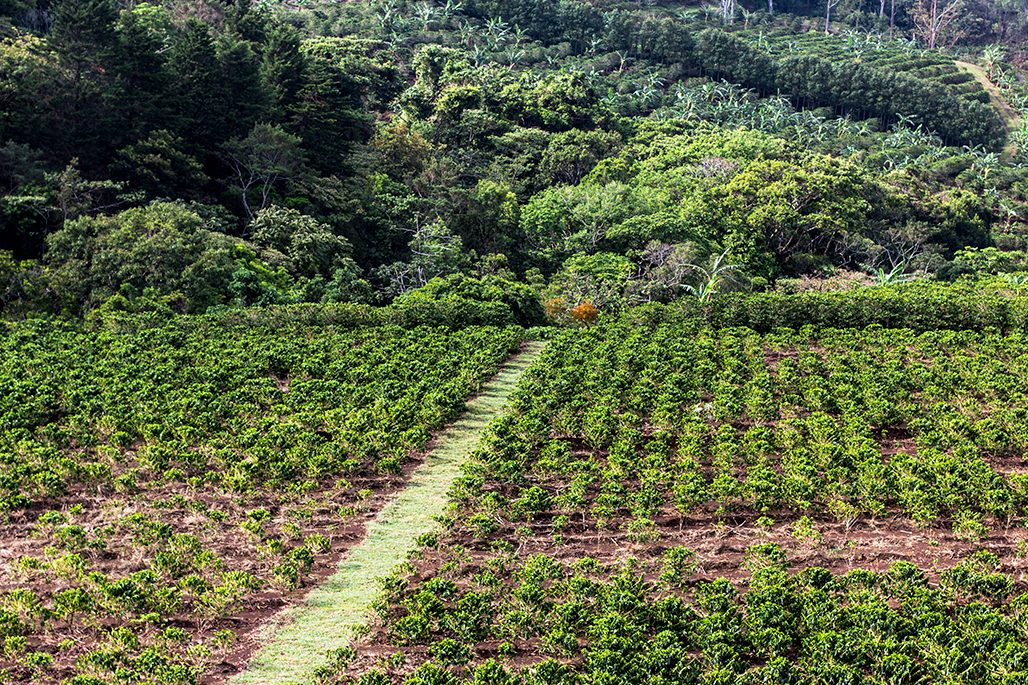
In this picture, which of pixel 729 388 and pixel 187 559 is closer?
pixel 187 559

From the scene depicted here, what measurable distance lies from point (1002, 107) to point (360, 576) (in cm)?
11581

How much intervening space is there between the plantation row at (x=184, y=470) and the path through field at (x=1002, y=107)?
87917 mm

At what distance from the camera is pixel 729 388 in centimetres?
2466

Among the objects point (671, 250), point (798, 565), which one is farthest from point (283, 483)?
point (671, 250)

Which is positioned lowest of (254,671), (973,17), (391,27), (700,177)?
(254,671)

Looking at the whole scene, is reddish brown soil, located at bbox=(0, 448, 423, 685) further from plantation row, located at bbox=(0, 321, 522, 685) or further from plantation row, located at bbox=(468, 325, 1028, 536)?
plantation row, located at bbox=(468, 325, 1028, 536)

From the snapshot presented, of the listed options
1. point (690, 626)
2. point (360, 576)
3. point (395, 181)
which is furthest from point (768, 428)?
point (395, 181)

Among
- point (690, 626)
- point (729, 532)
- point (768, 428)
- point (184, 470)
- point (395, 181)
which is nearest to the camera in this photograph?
point (690, 626)

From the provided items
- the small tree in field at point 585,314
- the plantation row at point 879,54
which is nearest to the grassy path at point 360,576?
the small tree in field at point 585,314

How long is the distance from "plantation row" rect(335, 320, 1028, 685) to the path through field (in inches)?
3200

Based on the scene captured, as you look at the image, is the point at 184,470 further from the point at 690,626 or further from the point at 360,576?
the point at 690,626

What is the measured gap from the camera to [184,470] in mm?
19219

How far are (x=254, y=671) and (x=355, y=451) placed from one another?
7.98 metres

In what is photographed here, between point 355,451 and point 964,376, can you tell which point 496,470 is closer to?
point 355,451
